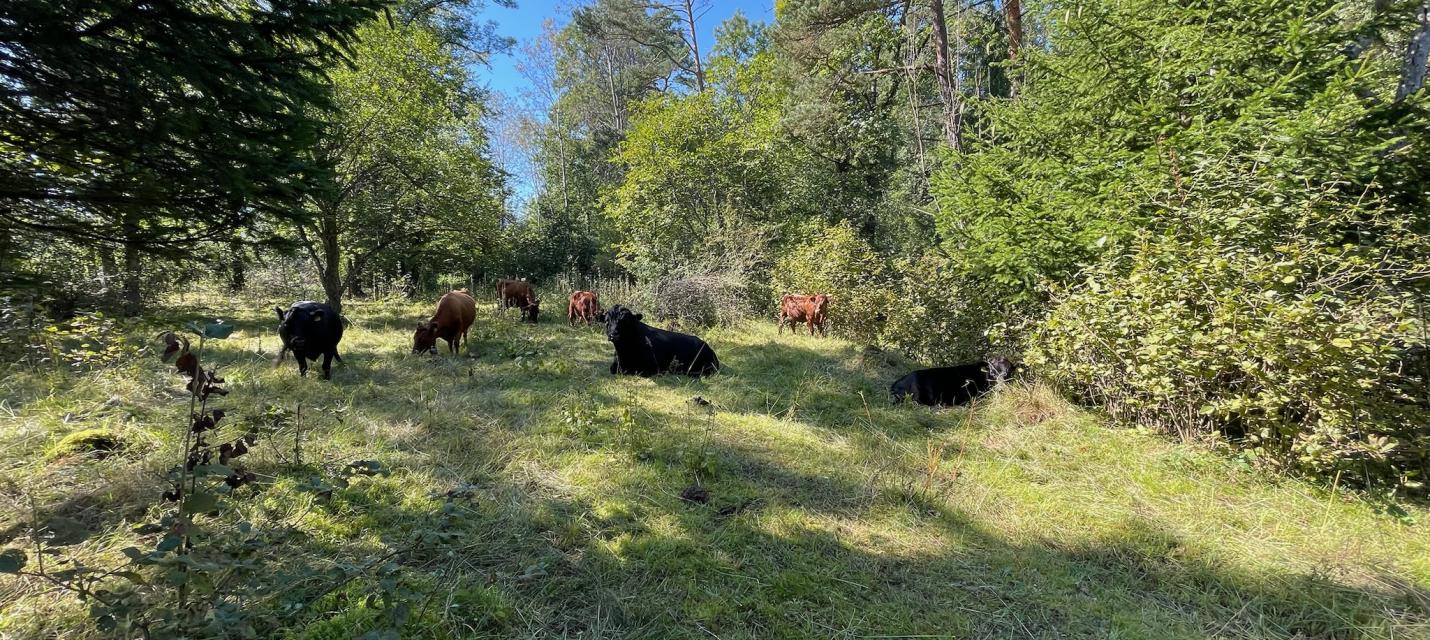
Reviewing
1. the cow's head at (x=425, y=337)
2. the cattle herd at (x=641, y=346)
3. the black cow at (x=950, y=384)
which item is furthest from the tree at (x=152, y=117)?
the black cow at (x=950, y=384)

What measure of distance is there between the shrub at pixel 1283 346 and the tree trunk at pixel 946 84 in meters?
6.34

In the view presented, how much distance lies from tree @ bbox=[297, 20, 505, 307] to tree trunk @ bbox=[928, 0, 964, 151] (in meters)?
9.93

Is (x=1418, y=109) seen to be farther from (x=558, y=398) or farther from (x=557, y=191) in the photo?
(x=557, y=191)

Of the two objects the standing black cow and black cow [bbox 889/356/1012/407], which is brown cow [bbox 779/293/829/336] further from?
the standing black cow

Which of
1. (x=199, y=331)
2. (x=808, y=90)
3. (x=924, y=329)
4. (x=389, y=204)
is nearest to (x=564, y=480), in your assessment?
(x=199, y=331)

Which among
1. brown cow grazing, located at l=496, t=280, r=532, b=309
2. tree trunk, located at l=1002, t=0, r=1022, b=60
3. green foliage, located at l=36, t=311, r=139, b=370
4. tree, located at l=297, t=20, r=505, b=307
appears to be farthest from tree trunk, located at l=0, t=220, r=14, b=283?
Answer: tree trunk, located at l=1002, t=0, r=1022, b=60

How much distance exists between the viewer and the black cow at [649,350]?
7098mm

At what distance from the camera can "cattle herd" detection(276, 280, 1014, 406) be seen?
238 inches

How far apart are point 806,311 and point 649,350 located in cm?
399

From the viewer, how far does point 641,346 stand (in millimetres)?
7289

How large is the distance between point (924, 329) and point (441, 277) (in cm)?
1465

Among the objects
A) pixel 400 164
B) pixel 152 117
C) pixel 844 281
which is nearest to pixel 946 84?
pixel 844 281

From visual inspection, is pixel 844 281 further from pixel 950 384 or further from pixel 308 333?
pixel 308 333

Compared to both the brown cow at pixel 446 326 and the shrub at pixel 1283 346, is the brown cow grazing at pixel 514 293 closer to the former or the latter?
the brown cow at pixel 446 326
